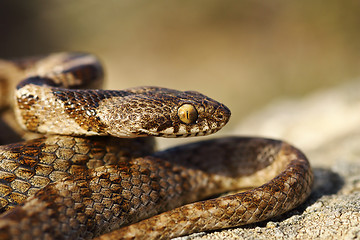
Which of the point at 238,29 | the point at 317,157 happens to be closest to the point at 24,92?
the point at 317,157

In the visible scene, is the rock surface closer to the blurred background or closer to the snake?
the snake

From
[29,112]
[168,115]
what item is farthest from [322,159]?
[29,112]

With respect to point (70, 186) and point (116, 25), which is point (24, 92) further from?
point (116, 25)

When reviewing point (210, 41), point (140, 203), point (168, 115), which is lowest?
point (140, 203)

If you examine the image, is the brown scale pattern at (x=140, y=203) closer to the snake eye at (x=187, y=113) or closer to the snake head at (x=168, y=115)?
the snake head at (x=168, y=115)

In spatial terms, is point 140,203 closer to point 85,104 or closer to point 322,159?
point 85,104
